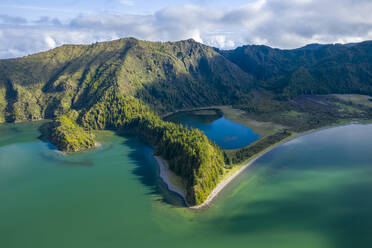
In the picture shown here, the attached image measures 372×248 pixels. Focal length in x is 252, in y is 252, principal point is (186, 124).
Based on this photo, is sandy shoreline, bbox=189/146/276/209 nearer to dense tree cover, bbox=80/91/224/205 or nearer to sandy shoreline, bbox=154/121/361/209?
sandy shoreline, bbox=154/121/361/209

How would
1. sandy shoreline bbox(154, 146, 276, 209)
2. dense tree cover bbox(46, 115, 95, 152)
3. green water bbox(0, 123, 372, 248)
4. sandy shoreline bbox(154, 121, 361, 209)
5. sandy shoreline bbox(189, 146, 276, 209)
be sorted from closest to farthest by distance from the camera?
green water bbox(0, 123, 372, 248), sandy shoreline bbox(189, 146, 276, 209), sandy shoreline bbox(154, 146, 276, 209), sandy shoreline bbox(154, 121, 361, 209), dense tree cover bbox(46, 115, 95, 152)

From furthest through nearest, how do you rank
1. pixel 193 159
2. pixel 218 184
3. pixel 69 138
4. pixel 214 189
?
pixel 69 138
pixel 193 159
pixel 218 184
pixel 214 189

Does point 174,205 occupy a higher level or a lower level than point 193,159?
lower

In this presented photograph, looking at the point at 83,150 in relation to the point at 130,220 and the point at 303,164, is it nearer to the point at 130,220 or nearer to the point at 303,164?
the point at 130,220

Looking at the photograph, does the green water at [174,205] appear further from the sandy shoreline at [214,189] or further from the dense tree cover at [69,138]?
the dense tree cover at [69,138]

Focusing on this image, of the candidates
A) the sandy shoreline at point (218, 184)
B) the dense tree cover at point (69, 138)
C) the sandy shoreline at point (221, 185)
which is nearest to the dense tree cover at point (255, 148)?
the sandy shoreline at point (218, 184)

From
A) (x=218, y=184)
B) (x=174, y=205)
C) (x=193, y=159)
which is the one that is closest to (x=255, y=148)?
(x=218, y=184)

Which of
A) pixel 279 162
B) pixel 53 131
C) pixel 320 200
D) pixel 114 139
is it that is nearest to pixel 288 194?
pixel 320 200

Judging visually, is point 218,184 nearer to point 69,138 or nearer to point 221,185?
point 221,185

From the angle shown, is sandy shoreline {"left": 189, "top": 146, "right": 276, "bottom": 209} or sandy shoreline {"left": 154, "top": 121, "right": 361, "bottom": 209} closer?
Result: sandy shoreline {"left": 189, "top": 146, "right": 276, "bottom": 209}

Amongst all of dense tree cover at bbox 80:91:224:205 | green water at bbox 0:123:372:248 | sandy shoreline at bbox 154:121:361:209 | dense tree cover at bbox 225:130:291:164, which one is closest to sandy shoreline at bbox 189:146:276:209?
sandy shoreline at bbox 154:121:361:209
